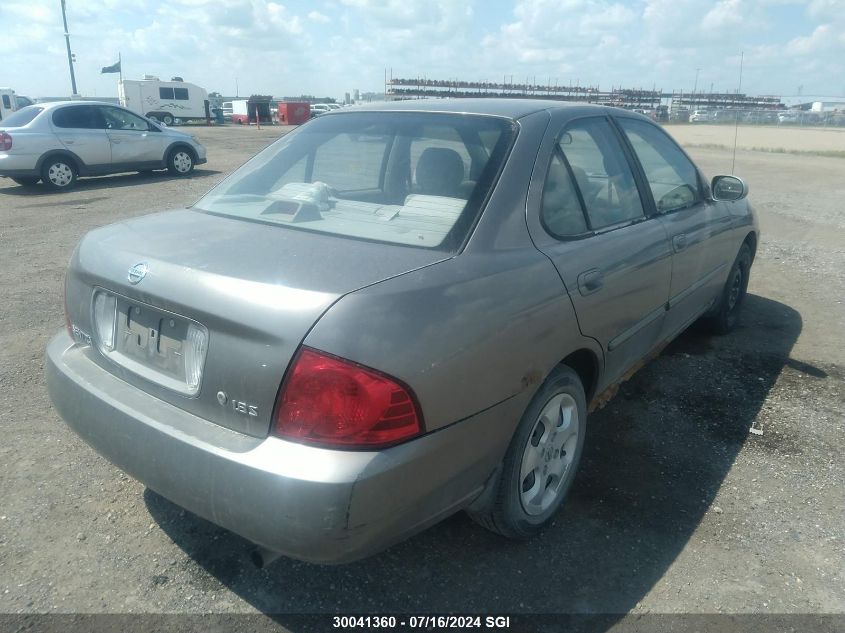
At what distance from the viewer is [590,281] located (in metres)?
2.71

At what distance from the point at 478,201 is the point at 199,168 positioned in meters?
15.4

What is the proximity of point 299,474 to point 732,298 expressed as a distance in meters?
4.24

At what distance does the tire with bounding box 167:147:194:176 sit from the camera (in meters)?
14.1

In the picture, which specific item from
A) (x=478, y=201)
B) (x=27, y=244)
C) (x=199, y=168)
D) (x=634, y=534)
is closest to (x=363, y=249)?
(x=478, y=201)

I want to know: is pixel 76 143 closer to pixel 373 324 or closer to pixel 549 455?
pixel 549 455

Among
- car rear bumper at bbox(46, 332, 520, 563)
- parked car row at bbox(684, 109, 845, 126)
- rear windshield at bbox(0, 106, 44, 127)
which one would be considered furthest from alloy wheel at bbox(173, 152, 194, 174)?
parked car row at bbox(684, 109, 845, 126)

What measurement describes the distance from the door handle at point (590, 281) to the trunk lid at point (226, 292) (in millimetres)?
707

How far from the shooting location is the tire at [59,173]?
39.6ft

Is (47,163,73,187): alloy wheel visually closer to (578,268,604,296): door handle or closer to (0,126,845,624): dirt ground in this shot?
(0,126,845,624): dirt ground

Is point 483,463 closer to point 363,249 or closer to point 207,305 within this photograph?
point 363,249

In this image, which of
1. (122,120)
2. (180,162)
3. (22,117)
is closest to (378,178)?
(22,117)

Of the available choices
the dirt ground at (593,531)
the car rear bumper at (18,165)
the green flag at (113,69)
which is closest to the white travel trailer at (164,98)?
the green flag at (113,69)

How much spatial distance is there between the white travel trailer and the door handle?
43232 millimetres

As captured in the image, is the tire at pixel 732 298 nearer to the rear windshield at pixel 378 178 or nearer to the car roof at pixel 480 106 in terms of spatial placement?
the car roof at pixel 480 106
